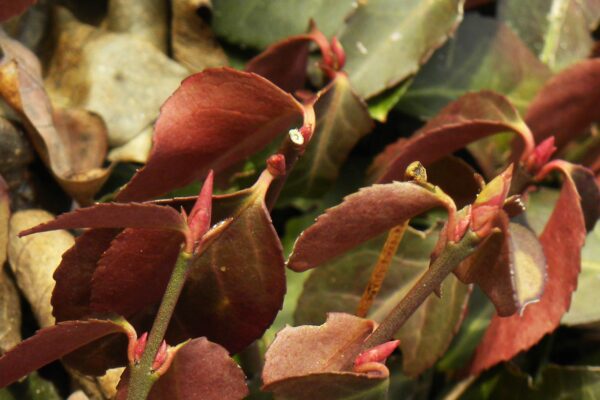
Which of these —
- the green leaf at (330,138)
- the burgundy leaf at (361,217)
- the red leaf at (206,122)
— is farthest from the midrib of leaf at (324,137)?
the burgundy leaf at (361,217)

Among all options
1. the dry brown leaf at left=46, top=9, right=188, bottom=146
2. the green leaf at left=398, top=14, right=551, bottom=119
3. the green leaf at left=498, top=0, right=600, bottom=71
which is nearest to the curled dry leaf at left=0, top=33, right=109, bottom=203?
the dry brown leaf at left=46, top=9, right=188, bottom=146

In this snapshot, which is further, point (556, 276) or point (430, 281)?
point (556, 276)

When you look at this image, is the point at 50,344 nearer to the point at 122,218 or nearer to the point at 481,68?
the point at 122,218

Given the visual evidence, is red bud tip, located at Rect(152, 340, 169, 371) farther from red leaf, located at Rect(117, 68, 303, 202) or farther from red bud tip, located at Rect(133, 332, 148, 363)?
red leaf, located at Rect(117, 68, 303, 202)

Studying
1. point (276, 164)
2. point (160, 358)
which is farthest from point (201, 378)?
point (276, 164)

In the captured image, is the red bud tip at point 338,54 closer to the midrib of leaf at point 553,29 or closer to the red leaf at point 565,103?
the red leaf at point 565,103

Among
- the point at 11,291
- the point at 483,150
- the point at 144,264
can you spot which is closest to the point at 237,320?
the point at 144,264
